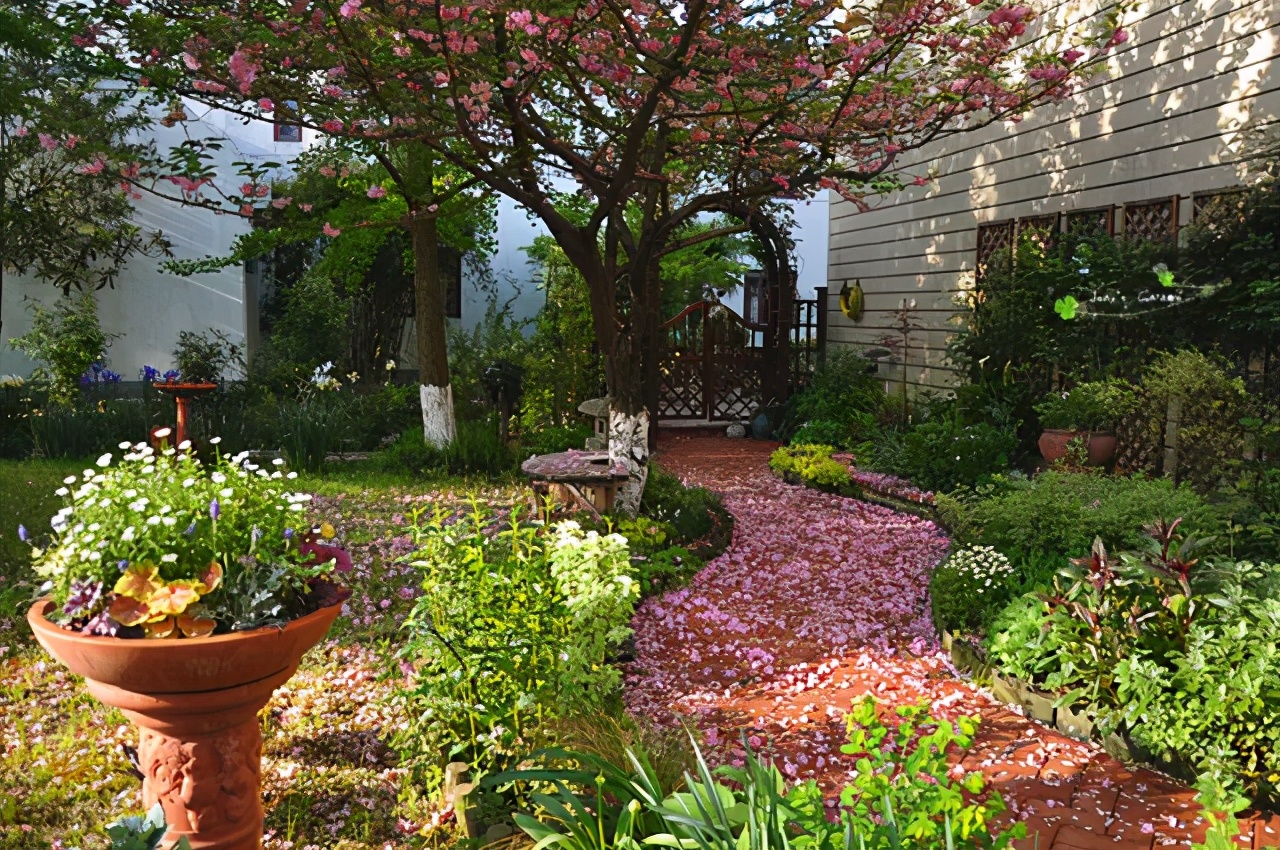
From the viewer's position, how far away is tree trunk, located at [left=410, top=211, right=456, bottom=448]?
10.8 m

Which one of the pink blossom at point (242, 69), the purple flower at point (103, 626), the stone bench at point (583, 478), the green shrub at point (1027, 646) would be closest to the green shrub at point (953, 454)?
the stone bench at point (583, 478)

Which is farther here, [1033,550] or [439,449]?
[439,449]

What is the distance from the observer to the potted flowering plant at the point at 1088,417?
814 cm

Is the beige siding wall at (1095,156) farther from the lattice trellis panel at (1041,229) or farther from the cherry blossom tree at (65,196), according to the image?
the cherry blossom tree at (65,196)

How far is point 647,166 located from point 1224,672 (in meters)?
6.10

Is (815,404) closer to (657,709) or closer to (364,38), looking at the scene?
(364,38)

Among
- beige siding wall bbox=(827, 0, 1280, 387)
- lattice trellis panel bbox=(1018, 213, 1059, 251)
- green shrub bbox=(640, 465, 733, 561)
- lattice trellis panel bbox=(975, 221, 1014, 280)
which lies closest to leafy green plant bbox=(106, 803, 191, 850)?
green shrub bbox=(640, 465, 733, 561)

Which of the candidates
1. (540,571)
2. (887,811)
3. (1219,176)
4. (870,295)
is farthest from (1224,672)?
(870,295)

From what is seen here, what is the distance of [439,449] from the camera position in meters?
10.6

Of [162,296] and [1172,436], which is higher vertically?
[162,296]

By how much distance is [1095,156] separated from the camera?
9359 millimetres

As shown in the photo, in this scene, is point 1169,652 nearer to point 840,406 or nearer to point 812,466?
point 812,466

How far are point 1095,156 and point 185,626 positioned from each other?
899 cm

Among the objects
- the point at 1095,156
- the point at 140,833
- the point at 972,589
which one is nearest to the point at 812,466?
the point at 1095,156
